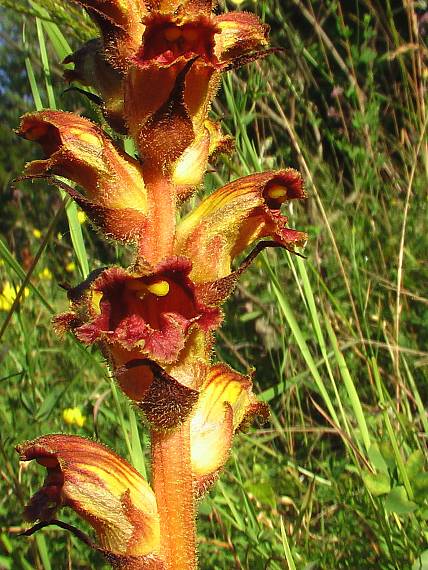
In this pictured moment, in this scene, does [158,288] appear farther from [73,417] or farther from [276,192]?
[73,417]

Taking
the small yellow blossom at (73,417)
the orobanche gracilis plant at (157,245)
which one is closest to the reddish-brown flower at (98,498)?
the orobanche gracilis plant at (157,245)

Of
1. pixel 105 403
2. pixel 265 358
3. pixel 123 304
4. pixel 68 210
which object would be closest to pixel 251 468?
pixel 105 403

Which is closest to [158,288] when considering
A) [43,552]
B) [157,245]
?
[157,245]

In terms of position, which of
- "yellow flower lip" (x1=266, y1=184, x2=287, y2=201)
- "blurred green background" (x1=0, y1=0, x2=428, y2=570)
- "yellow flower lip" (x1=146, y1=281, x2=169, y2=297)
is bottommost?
"blurred green background" (x1=0, y1=0, x2=428, y2=570)

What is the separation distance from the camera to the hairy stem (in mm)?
1680

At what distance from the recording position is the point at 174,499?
1678mm

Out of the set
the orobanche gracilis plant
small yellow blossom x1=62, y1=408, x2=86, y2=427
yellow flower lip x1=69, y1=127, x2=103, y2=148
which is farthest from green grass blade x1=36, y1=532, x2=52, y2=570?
yellow flower lip x1=69, y1=127, x2=103, y2=148

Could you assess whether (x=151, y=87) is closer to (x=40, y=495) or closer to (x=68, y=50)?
(x=68, y=50)

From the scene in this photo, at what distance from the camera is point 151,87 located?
5.38 feet

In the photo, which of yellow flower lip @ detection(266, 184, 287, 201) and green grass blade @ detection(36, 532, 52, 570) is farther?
green grass blade @ detection(36, 532, 52, 570)

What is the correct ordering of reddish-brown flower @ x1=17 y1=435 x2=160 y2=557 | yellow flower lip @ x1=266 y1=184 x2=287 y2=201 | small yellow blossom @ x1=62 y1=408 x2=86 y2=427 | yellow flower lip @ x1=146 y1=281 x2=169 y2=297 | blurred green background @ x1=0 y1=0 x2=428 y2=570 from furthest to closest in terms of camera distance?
small yellow blossom @ x1=62 y1=408 x2=86 y2=427 → blurred green background @ x1=0 y1=0 x2=428 y2=570 → yellow flower lip @ x1=266 y1=184 x2=287 y2=201 → reddish-brown flower @ x1=17 y1=435 x2=160 y2=557 → yellow flower lip @ x1=146 y1=281 x2=169 y2=297

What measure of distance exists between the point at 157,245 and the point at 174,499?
1.96 feet

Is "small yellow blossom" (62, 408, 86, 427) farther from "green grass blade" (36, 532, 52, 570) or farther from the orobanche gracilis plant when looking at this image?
the orobanche gracilis plant

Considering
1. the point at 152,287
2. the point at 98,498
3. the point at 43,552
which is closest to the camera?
the point at 152,287
